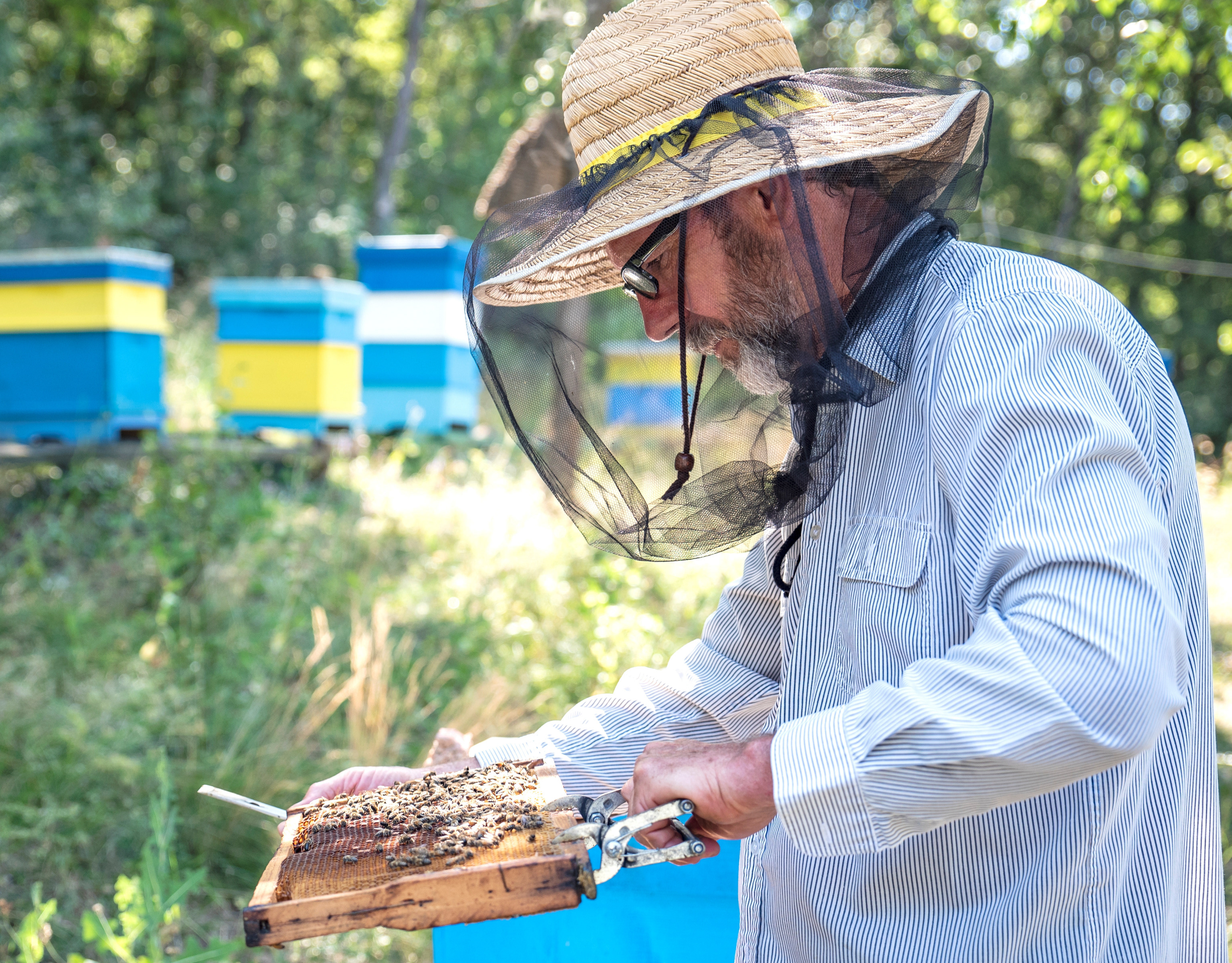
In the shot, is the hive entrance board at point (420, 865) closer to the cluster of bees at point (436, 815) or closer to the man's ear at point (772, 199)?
the cluster of bees at point (436, 815)

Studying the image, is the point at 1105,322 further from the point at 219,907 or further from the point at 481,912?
the point at 219,907

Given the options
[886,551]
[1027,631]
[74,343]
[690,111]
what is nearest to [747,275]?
[690,111]

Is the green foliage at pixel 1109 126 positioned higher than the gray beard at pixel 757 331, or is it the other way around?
the green foliage at pixel 1109 126

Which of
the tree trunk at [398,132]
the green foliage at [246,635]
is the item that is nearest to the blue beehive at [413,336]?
the green foliage at [246,635]

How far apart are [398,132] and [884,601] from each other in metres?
15.5

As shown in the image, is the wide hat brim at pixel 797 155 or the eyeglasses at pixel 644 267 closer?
the wide hat brim at pixel 797 155

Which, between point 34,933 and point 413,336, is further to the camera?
point 413,336

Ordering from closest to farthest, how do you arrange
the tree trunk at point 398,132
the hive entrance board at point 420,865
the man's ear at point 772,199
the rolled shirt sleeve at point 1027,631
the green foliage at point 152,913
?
the rolled shirt sleeve at point 1027,631 → the hive entrance board at point 420,865 → the man's ear at point 772,199 → the green foliage at point 152,913 → the tree trunk at point 398,132

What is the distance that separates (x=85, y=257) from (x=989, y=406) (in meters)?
6.01

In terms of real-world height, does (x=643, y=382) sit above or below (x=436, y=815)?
above

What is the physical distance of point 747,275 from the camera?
1.32 metres

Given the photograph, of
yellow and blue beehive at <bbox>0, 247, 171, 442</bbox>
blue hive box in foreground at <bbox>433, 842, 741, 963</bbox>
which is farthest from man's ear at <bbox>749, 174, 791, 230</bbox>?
yellow and blue beehive at <bbox>0, 247, 171, 442</bbox>

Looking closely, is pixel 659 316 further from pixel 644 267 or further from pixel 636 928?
pixel 636 928

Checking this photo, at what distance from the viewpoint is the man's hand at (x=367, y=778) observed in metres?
1.69
